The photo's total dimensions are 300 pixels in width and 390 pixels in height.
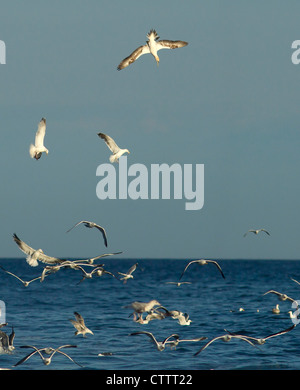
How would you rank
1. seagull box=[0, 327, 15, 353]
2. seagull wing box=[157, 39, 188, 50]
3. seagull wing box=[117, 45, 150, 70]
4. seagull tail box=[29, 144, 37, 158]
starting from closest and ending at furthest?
seagull wing box=[117, 45, 150, 70], seagull box=[0, 327, 15, 353], seagull wing box=[157, 39, 188, 50], seagull tail box=[29, 144, 37, 158]

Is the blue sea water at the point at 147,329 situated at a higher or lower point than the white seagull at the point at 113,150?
lower

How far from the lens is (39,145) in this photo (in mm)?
29578

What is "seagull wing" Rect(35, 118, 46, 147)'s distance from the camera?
2945cm

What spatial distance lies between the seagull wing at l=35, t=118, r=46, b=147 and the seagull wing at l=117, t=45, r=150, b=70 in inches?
144

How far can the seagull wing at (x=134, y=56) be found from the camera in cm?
2780

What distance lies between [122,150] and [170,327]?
11.8m

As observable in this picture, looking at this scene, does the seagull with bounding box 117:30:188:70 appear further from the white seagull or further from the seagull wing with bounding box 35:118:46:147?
the seagull wing with bounding box 35:118:46:147

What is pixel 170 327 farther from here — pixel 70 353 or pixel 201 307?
pixel 201 307

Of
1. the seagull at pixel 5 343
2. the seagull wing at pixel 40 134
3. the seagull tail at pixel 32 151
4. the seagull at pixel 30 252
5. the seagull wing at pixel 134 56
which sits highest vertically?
the seagull wing at pixel 134 56

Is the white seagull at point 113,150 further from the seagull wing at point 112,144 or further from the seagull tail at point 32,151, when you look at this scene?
the seagull tail at point 32,151

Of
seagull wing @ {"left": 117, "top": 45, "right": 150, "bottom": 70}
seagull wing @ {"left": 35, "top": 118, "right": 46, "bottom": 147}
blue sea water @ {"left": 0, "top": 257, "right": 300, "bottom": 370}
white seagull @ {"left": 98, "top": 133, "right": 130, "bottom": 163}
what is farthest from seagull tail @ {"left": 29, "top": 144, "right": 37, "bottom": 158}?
blue sea water @ {"left": 0, "top": 257, "right": 300, "bottom": 370}

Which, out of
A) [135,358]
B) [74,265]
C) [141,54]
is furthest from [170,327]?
[141,54]

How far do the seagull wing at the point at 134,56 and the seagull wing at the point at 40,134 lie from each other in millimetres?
3668

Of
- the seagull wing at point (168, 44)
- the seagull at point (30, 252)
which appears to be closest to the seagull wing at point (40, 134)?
the seagull at point (30, 252)
